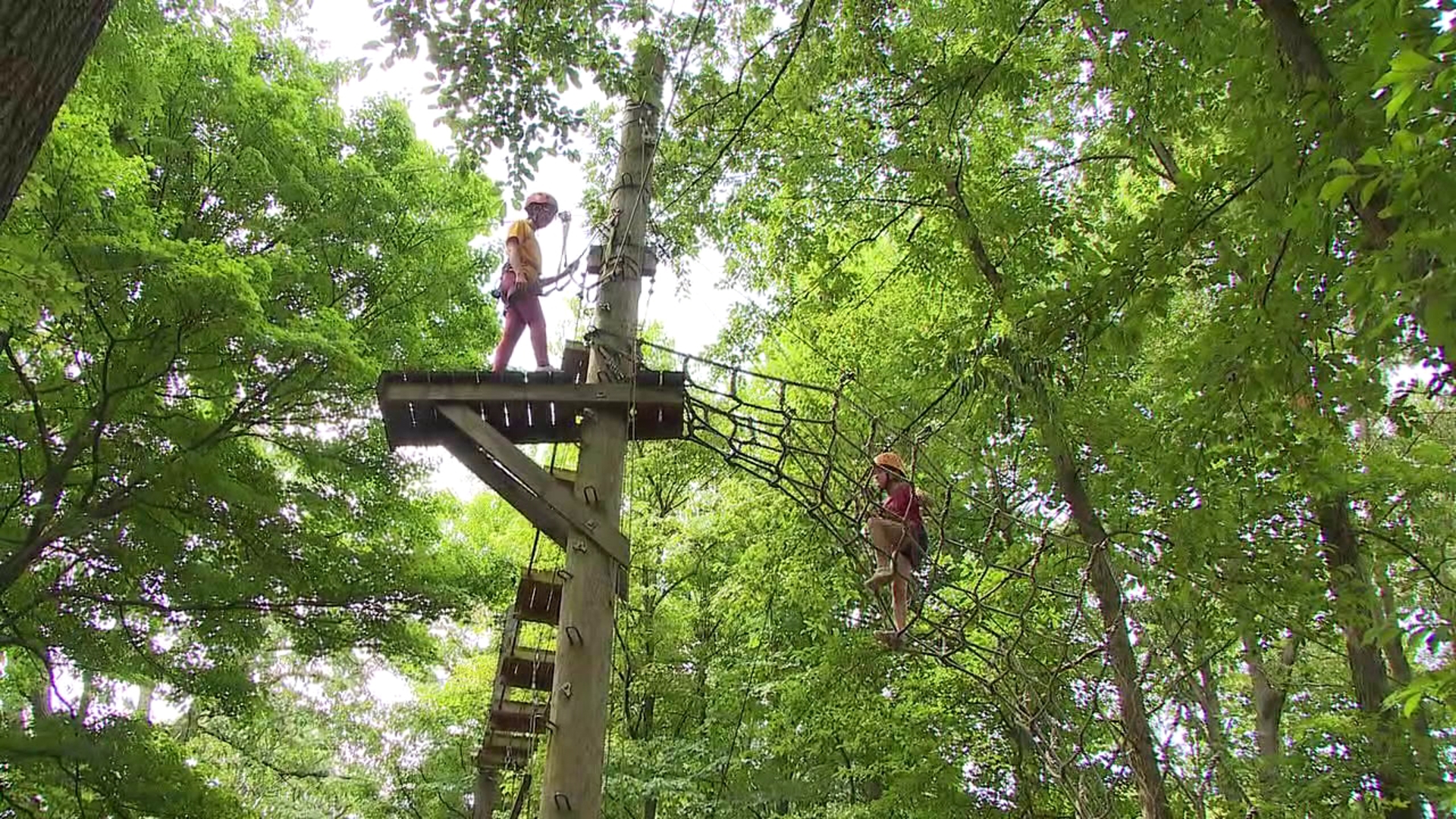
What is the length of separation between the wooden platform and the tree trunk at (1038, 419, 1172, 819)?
1.81m

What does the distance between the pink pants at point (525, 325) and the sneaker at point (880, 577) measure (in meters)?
1.88

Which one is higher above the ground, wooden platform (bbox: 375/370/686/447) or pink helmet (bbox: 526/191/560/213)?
pink helmet (bbox: 526/191/560/213)

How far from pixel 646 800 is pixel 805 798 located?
1609 millimetres

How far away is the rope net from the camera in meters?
3.67

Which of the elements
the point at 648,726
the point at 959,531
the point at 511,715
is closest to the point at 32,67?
the point at 511,715

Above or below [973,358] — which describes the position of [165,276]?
above

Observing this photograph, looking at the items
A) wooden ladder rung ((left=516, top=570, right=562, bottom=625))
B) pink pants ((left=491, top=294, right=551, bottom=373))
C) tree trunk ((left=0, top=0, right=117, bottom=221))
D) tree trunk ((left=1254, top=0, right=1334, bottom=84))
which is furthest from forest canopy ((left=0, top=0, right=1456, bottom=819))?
tree trunk ((left=0, top=0, right=117, bottom=221))

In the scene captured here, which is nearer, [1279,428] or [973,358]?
[973,358]

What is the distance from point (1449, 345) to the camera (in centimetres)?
172

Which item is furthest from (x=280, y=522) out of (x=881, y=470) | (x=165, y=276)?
(x=881, y=470)

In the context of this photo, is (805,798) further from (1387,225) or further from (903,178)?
(1387,225)

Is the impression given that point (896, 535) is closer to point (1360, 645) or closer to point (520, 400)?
point (520, 400)

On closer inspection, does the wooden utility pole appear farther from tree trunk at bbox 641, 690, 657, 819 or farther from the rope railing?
tree trunk at bbox 641, 690, 657, 819

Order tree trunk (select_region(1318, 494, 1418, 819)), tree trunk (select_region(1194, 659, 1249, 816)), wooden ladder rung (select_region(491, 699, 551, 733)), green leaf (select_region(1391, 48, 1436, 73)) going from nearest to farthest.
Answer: green leaf (select_region(1391, 48, 1436, 73)) → tree trunk (select_region(1318, 494, 1418, 819)) → tree trunk (select_region(1194, 659, 1249, 816)) → wooden ladder rung (select_region(491, 699, 551, 733))
